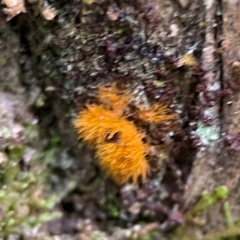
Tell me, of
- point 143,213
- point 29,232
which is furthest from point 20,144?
point 143,213

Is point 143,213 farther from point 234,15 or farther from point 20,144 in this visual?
point 234,15

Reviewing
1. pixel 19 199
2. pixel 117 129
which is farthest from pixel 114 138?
pixel 19 199

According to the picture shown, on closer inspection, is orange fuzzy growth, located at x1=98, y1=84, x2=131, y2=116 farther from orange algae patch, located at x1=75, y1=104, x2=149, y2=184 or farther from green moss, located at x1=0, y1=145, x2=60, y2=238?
green moss, located at x1=0, y1=145, x2=60, y2=238

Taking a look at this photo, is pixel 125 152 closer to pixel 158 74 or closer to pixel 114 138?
pixel 114 138

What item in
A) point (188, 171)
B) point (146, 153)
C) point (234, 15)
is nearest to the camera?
point (234, 15)

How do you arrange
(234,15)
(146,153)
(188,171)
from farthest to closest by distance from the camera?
(188,171) < (146,153) < (234,15)

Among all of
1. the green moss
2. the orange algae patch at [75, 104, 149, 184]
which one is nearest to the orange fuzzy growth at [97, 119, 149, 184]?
the orange algae patch at [75, 104, 149, 184]

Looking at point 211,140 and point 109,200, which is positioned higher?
point 211,140
